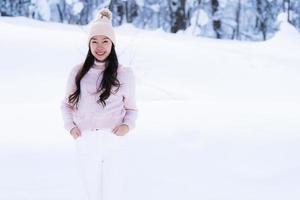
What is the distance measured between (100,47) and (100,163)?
617 mm

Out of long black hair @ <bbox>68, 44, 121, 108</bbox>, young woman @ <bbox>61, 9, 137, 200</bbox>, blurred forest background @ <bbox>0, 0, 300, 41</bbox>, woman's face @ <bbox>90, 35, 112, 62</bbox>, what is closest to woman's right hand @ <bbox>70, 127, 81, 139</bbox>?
young woman @ <bbox>61, 9, 137, 200</bbox>

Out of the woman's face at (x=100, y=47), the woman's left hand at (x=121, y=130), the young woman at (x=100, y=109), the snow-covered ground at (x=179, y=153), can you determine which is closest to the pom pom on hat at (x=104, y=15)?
the young woman at (x=100, y=109)

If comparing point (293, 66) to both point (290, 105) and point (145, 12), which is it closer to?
point (290, 105)

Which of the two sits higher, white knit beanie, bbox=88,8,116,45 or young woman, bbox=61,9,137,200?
white knit beanie, bbox=88,8,116,45

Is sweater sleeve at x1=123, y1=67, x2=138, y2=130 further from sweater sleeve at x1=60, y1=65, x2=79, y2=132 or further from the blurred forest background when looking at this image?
the blurred forest background

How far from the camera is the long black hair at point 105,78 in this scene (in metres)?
2.97

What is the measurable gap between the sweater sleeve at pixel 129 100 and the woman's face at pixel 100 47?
0.15m

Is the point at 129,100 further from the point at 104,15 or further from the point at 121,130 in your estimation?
the point at 104,15

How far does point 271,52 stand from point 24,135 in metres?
9.98

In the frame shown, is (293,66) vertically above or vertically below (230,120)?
below

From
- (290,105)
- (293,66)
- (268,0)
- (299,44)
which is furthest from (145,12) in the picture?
(290,105)

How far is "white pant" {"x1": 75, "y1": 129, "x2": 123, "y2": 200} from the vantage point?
2.99m

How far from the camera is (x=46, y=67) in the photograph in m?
9.94

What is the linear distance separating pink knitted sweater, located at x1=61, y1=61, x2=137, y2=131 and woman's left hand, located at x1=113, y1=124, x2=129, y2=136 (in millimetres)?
25
